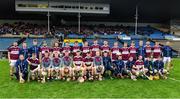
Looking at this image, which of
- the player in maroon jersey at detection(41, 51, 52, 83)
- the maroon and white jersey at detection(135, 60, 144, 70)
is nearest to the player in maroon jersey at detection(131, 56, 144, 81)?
the maroon and white jersey at detection(135, 60, 144, 70)

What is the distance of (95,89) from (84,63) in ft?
7.04

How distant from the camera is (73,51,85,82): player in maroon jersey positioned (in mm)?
13750

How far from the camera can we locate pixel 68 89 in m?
12.2

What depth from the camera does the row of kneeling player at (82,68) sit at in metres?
13.6

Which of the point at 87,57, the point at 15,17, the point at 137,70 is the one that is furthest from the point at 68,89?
the point at 15,17

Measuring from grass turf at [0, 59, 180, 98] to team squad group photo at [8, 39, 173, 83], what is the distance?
510 mm

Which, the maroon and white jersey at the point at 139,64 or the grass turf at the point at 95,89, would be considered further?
the maroon and white jersey at the point at 139,64

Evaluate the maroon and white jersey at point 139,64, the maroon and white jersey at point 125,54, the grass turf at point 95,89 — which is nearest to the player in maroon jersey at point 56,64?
the grass turf at point 95,89

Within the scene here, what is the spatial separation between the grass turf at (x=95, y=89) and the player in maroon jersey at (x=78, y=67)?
0.65 meters

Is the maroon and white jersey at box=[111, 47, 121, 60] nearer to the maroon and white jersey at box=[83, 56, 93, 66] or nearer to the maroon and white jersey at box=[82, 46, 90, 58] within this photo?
the maroon and white jersey at box=[82, 46, 90, 58]

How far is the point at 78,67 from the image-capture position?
45.2 ft

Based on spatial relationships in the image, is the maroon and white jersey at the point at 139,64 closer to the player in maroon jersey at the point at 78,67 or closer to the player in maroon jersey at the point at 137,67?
the player in maroon jersey at the point at 137,67

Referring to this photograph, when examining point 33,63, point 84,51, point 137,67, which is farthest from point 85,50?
point 33,63

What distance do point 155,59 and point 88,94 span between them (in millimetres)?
5098
